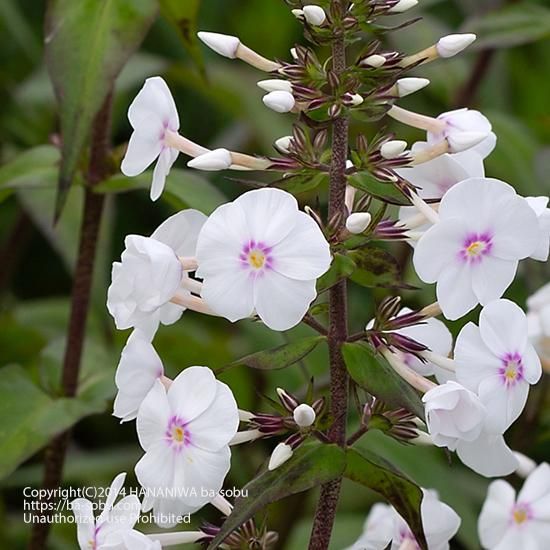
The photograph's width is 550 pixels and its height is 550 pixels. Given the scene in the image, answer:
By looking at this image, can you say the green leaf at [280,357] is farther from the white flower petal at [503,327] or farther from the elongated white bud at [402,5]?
the elongated white bud at [402,5]

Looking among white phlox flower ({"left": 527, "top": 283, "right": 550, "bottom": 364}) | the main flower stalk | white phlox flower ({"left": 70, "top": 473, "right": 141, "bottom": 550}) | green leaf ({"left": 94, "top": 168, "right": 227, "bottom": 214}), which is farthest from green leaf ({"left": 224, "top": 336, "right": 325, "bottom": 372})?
white phlox flower ({"left": 527, "top": 283, "right": 550, "bottom": 364})

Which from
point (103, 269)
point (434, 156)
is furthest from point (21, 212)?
point (434, 156)

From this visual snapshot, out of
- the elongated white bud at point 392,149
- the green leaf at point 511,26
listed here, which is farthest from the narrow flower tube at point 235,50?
the green leaf at point 511,26

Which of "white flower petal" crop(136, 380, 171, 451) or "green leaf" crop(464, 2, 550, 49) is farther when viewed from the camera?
"green leaf" crop(464, 2, 550, 49)

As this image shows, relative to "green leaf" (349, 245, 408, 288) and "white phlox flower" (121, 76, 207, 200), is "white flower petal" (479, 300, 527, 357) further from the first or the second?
"white phlox flower" (121, 76, 207, 200)

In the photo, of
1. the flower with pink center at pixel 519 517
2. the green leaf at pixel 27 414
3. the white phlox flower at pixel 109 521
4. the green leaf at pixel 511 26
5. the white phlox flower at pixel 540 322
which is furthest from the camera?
the green leaf at pixel 511 26

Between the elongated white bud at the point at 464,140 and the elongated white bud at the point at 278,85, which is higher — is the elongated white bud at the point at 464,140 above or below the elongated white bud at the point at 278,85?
below

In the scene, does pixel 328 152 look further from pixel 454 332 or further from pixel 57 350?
pixel 454 332

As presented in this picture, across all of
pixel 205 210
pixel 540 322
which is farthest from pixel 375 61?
pixel 540 322
